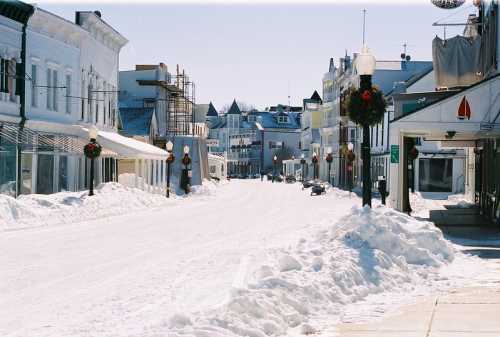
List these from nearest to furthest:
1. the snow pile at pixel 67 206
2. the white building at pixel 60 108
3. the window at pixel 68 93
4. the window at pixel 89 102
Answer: the snow pile at pixel 67 206
the white building at pixel 60 108
the window at pixel 68 93
the window at pixel 89 102

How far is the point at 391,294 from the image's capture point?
39.7ft

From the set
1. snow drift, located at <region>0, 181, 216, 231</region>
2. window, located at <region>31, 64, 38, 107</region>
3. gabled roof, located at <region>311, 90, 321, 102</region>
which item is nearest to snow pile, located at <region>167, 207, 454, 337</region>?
snow drift, located at <region>0, 181, 216, 231</region>

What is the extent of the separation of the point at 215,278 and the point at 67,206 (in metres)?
16.5

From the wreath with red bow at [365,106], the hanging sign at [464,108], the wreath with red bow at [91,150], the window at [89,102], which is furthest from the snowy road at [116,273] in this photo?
the window at [89,102]

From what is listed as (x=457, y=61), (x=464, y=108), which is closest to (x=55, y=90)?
(x=457, y=61)

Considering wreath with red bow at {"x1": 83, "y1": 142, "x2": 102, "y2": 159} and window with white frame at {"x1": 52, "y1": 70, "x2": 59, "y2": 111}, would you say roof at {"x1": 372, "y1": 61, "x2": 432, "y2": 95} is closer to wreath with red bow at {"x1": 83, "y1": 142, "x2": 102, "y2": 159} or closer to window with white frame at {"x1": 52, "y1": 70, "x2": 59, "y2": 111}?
window with white frame at {"x1": 52, "y1": 70, "x2": 59, "y2": 111}

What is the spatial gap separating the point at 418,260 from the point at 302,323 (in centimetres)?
569

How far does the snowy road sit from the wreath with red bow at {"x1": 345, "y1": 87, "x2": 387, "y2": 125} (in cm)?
337

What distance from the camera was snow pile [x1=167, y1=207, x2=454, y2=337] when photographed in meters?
8.86

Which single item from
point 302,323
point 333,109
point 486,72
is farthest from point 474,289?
point 333,109

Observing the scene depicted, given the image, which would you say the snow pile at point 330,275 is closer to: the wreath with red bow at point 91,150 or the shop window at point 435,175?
the wreath with red bow at point 91,150

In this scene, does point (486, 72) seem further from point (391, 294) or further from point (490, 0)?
point (391, 294)

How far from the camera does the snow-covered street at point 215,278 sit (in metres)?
9.14

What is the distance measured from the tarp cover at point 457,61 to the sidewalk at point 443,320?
1064 inches
